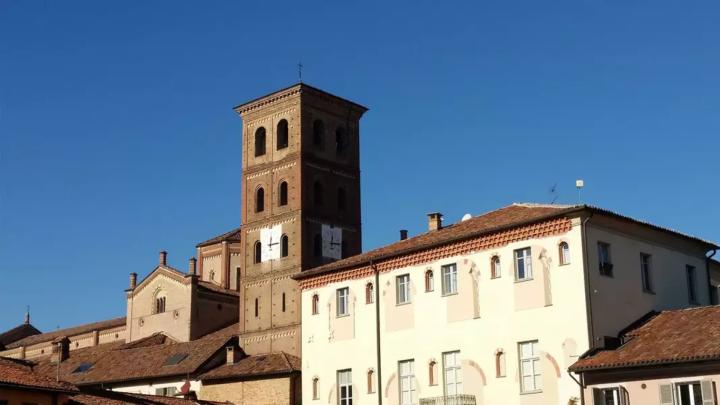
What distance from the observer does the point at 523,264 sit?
32.5 m

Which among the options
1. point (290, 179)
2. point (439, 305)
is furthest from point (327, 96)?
point (439, 305)

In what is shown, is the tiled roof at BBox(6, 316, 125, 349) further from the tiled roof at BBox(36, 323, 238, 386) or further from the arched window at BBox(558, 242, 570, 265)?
the arched window at BBox(558, 242, 570, 265)

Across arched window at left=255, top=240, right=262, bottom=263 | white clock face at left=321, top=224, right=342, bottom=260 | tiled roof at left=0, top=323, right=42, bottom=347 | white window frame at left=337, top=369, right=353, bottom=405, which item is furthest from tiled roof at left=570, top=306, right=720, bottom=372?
tiled roof at left=0, top=323, right=42, bottom=347

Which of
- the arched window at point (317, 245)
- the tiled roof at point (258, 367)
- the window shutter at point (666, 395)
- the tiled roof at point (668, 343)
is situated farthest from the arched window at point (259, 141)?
the window shutter at point (666, 395)

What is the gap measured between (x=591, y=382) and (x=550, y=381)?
→ 1611 mm

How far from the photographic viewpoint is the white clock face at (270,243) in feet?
171

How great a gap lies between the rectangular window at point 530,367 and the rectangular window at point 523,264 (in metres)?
2.17

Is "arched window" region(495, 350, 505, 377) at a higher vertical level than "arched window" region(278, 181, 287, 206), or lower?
lower

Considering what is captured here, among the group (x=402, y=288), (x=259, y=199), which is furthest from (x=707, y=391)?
(x=259, y=199)

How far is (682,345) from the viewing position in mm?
27766

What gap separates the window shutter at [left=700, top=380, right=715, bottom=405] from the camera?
26.6 metres

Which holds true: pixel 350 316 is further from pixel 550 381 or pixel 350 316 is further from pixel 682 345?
Result: pixel 682 345

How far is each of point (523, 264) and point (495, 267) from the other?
1.17 meters

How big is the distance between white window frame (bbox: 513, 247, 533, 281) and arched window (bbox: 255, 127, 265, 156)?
2494cm
